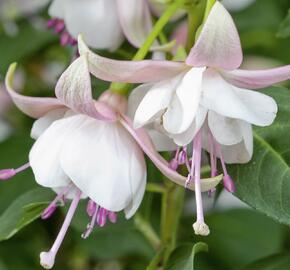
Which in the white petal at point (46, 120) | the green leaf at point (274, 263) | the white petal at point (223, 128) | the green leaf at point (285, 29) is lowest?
the green leaf at point (274, 263)

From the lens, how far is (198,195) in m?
0.70

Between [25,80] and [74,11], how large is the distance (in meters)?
0.57

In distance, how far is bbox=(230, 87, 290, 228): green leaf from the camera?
78cm

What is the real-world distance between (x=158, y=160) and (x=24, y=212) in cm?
23

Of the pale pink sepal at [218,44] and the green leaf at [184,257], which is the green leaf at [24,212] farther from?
the pale pink sepal at [218,44]

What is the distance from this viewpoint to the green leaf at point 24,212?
85 centimetres

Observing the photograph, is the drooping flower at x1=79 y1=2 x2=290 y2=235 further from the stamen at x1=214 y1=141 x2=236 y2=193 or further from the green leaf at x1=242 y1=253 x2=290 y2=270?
the green leaf at x1=242 y1=253 x2=290 y2=270

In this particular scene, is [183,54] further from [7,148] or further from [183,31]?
[7,148]

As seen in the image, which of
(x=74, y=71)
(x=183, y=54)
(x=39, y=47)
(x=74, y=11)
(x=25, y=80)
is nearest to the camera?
(x=74, y=71)

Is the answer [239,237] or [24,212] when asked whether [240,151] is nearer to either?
[24,212]

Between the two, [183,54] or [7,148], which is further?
[7,148]

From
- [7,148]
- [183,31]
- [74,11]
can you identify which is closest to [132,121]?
[74,11]

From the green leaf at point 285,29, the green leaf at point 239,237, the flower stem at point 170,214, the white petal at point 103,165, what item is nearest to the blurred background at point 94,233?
the green leaf at point 239,237

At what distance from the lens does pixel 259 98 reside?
2.38ft
